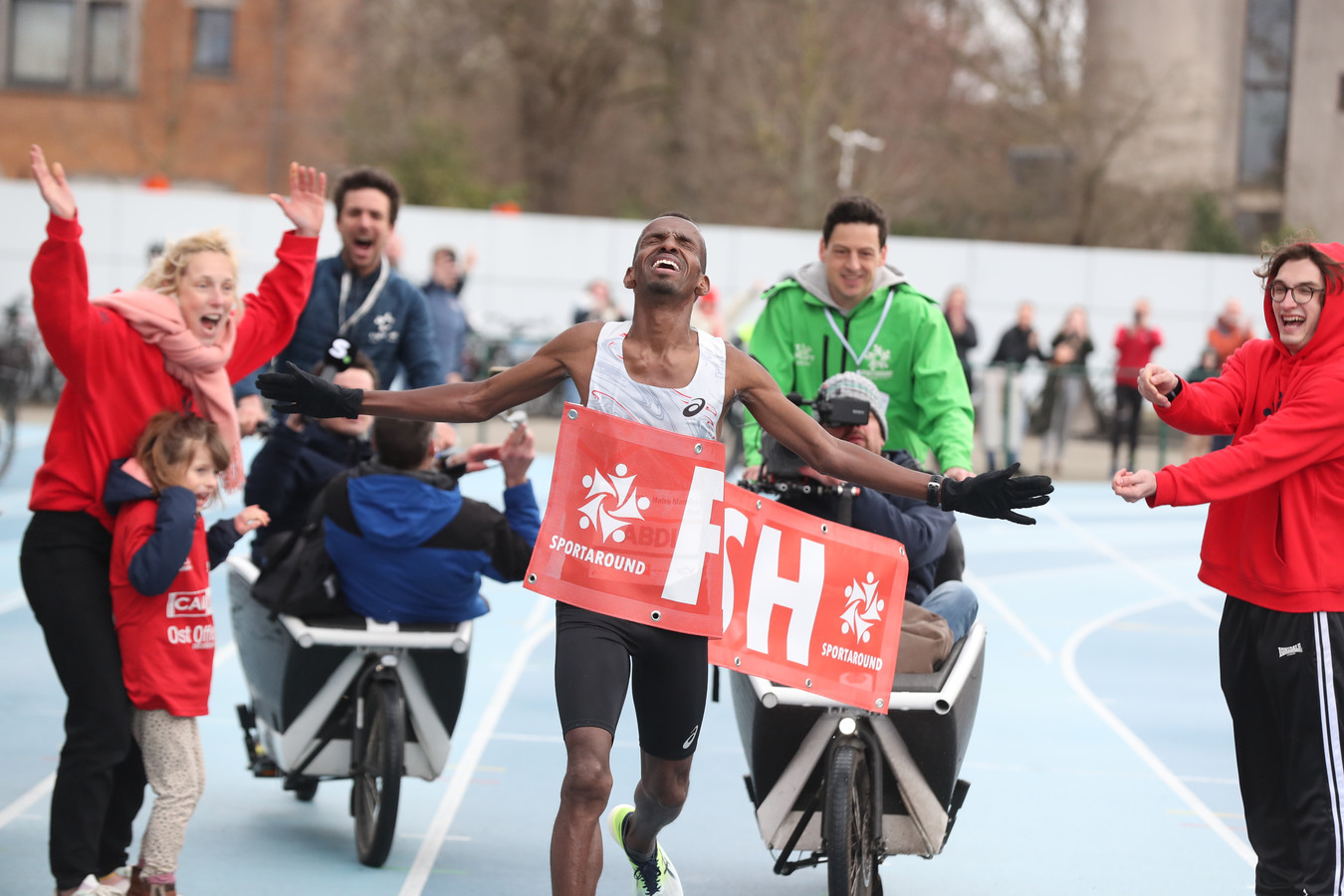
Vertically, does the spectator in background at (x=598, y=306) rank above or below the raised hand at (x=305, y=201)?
above

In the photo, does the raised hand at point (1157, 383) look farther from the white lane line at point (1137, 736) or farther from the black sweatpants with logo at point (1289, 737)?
the white lane line at point (1137, 736)

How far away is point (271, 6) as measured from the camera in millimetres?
36219

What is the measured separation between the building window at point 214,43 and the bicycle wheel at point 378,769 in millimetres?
33191

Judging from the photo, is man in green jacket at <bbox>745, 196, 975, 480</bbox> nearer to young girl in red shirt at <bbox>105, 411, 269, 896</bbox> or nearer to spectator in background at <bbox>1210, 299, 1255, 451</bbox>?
young girl in red shirt at <bbox>105, 411, 269, 896</bbox>

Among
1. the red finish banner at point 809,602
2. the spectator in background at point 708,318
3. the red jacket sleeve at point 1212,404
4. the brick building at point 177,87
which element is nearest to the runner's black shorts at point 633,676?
the red finish banner at point 809,602

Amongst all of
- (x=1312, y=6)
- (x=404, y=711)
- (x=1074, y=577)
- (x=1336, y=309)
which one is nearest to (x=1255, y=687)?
(x=1336, y=309)

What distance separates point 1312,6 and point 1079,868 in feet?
111

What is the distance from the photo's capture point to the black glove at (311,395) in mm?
4312

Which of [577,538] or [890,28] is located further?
[890,28]

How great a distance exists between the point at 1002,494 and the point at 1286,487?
924 mm

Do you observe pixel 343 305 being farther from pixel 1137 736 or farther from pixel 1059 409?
pixel 1059 409

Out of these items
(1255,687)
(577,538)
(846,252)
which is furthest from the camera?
(846,252)

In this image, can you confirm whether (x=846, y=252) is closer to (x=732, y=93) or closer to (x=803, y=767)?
(x=803, y=767)

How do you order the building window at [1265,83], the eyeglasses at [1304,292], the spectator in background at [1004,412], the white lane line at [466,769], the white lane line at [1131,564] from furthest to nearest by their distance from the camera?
the building window at [1265,83]
the spectator in background at [1004,412]
the white lane line at [1131,564]
the white lane line at [466,769]
the eyeglasses at [1304,292]
